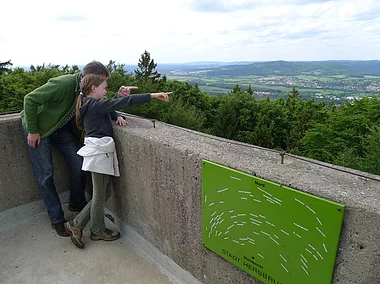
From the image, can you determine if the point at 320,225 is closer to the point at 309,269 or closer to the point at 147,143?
the point at 309,269

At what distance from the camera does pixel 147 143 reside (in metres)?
2.87

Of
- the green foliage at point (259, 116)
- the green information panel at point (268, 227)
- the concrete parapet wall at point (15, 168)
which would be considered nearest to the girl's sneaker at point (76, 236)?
the concrete parapet wall at point (15, 168)

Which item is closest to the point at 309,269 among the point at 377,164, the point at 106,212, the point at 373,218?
the point at 373,218

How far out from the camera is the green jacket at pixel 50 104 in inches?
124

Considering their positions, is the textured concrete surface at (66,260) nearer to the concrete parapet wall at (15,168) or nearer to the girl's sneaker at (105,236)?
the girl's sneaker at (105,236)

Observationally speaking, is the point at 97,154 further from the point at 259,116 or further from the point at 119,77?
the point at 259,116

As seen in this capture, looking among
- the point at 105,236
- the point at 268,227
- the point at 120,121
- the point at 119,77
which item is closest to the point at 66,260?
the point at 105,236

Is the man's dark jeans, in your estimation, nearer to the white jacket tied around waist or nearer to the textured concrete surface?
the textured concrete surface

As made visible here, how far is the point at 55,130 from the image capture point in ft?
11.4

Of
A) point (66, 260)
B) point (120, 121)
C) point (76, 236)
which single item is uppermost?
point (120, 121)

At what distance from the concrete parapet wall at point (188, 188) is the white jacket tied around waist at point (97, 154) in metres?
0.18

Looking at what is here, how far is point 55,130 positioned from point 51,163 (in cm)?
39

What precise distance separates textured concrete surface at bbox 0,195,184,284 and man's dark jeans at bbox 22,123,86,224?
0.32m

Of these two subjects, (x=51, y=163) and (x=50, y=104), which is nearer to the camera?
(x=50, y=104)
